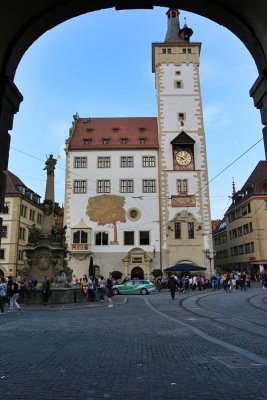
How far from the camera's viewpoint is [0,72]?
5.52 meters

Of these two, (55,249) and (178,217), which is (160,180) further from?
(55,249)

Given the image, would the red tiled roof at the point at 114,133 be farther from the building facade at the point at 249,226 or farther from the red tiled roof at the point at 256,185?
the building facade at the point at 249,226

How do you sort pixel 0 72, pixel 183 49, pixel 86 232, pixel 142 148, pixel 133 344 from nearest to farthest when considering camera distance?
pixel 0 72, pixel 133 344, pixel 86 232, pixel 142 148, pixel 183 49

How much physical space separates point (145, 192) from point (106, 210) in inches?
204

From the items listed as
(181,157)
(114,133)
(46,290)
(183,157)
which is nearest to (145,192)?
(181,157)

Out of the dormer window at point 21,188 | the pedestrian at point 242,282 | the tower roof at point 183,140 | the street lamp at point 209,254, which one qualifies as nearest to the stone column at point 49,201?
the pedestrian at point 242,282

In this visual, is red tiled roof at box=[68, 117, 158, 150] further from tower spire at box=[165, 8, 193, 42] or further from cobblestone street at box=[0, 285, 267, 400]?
cobblestone street at box=[0, 285, 267, 400]

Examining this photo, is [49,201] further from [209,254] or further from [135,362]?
[209,254]

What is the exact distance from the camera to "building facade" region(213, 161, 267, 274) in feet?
181

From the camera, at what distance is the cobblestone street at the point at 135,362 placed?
5.06 meters

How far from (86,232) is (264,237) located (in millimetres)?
24897

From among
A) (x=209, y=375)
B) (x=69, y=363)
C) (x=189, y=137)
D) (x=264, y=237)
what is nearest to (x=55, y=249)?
(x=69, y=363)

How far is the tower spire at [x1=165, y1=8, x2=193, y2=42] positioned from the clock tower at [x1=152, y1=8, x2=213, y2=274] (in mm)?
2195

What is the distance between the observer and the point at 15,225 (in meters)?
53.2
